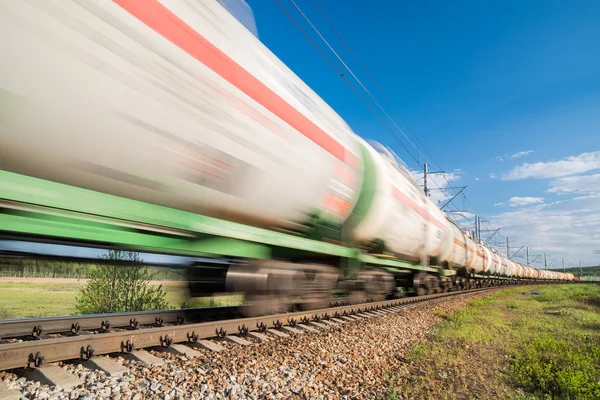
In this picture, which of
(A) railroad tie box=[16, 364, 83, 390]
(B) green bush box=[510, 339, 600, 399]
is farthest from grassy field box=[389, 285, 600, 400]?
(A) railroad tie box=[16, 364, 83, 390]

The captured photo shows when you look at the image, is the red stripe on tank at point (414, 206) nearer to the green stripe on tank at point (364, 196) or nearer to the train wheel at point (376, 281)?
the green stripe on tank at point (364, 196)

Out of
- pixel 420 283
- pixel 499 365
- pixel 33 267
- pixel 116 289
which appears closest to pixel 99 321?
pixel 33 267

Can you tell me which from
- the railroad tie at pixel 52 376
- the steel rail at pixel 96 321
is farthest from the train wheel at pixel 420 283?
the railroad tie at pixel 52 376

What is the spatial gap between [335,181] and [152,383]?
382 centimetres

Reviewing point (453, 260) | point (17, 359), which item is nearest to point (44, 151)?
Answer: point (17, 359)

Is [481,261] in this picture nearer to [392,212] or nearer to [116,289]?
[392,212]

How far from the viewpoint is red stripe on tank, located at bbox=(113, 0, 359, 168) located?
3.08m

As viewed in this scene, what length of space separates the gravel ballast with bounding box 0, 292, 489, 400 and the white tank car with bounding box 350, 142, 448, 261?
8.03 feet

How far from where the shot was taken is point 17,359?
3221 millimetres

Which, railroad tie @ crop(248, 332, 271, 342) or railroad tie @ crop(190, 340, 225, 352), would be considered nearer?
railroad tie @ crop(190, 340, 225, 352)

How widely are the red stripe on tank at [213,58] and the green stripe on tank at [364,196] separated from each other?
1948 millimetres

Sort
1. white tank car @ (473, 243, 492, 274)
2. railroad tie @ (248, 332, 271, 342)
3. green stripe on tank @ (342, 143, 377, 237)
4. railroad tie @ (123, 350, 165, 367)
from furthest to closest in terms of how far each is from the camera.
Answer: white tank car @ (473, 243, 492, 274)
green stripe on tank @ (342, 143, 377, 237)
railroad tie @ (248, 332, 271, 342)
railroad tie @ (123, 350, 165, 367)

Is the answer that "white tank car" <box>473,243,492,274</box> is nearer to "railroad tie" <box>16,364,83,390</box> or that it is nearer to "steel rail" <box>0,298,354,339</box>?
"steel rail" <box>0,298,354,339</box>

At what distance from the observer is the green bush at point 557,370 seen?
13.4 ft
